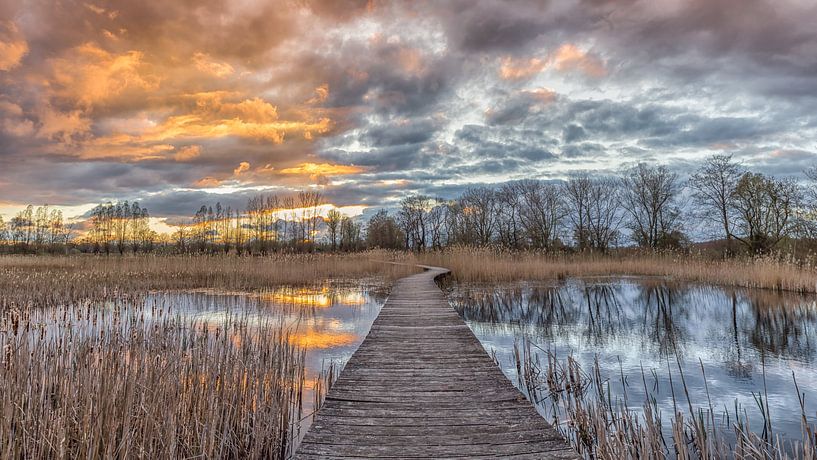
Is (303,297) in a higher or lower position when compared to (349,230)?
lower

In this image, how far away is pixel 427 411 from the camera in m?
3.17

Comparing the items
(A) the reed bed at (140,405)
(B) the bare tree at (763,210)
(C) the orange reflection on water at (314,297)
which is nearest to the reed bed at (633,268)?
(B) the bare tree at (763,210)

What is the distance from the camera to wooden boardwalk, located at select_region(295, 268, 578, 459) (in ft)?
8.45

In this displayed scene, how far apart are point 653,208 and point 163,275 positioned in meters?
33.0

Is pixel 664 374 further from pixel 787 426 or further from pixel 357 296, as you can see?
pixel 357 296

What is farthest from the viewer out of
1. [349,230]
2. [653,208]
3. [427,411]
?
[349,230]

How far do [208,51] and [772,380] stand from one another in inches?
543

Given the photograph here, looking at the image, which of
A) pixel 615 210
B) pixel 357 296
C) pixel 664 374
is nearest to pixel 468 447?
pixel 664 374

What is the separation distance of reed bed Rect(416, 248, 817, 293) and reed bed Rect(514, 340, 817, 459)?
1101 cm

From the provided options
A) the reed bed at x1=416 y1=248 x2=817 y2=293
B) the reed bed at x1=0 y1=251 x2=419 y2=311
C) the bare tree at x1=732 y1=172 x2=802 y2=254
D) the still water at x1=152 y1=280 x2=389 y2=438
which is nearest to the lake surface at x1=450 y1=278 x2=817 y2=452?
the reed bed at x1=416 y1=248 x2=817 y2=293

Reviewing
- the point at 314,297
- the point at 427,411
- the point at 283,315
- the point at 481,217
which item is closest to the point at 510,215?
the point at 481,217

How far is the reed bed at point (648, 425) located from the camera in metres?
2.57

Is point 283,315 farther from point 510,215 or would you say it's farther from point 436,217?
point 436,217

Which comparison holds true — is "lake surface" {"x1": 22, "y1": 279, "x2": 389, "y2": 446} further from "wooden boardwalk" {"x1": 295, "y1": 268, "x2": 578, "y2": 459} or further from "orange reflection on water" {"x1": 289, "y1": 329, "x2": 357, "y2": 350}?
"wooden boardwalk" {"x1": 295, "y1": 268, "x2": 578, "y2": 459}
